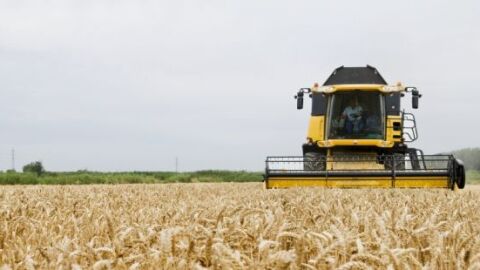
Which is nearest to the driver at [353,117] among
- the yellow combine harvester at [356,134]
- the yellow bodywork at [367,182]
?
the yellow combine harvester at [356,134]

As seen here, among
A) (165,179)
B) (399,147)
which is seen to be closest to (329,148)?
(399,147)

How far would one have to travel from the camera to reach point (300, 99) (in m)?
17.3

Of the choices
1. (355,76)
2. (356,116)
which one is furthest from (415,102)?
(355,76)

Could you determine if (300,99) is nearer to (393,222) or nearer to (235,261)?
(393,222)

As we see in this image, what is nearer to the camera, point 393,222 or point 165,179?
point 393,222

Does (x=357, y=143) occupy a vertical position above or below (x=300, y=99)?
below

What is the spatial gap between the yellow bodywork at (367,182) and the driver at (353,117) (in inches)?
87.3

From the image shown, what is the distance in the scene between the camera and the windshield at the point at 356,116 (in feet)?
56.2

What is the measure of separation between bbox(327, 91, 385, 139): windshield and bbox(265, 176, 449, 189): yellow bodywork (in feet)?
6.83

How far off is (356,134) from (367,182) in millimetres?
2274

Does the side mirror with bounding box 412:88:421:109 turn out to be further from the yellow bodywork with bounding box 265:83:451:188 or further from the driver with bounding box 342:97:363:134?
the driver with bounding box 342:97:363:134

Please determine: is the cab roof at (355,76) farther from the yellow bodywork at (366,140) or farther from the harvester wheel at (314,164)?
the harvester wheel at (314,164)

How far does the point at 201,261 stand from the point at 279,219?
1572mm

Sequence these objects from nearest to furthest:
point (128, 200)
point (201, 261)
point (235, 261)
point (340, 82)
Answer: point (235, 261)
point (201, 261)
point (128, 200)
point (340, 82)
